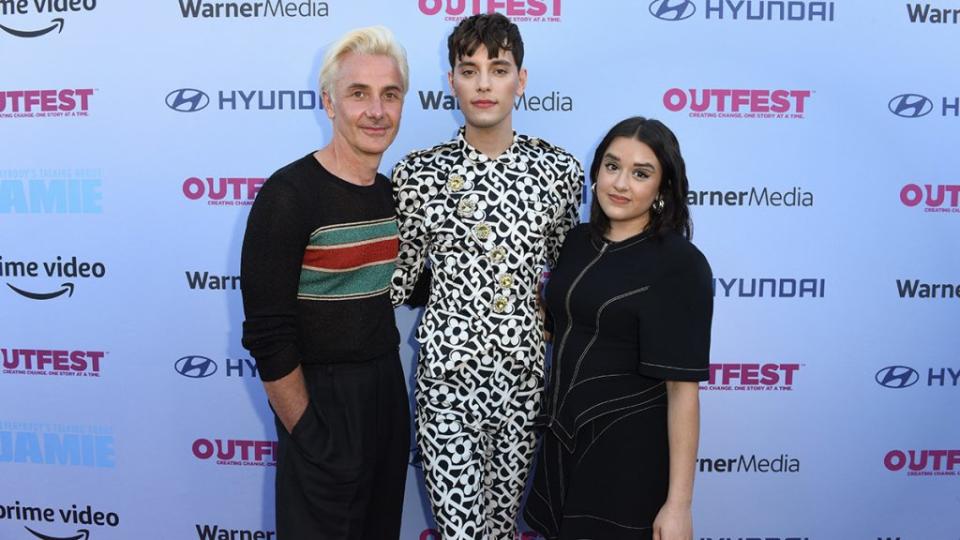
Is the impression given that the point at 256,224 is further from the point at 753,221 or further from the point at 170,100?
the point at 753,221

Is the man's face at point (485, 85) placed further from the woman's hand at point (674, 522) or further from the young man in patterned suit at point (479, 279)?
the woman's hand at point (674, 522)

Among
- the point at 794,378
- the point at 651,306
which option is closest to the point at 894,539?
the point at 794,378

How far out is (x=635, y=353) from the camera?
156 cm

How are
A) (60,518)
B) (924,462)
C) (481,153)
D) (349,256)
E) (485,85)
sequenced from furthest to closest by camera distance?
(60,518) < (924,462) < (481,153) < (485,85) < (349,256)

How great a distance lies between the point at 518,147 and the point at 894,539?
253 centimetres

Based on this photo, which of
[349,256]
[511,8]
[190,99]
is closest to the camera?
[349,256]

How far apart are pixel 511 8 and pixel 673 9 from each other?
0.67m

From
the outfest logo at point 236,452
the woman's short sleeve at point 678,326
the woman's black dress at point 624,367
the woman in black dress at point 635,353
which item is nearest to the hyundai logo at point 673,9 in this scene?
the woman in black dress at point 635,353

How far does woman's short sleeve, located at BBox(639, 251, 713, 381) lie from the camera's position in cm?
147

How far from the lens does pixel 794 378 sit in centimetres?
257

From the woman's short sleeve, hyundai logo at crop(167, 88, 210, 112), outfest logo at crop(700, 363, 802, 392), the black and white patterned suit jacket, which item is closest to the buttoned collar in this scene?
the black and white patterned suit jacket

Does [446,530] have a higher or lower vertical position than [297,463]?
lower

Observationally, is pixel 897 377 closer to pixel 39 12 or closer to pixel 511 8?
pixel 511 8

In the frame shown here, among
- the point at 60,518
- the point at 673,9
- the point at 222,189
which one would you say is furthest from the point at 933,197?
the point at 60,518
